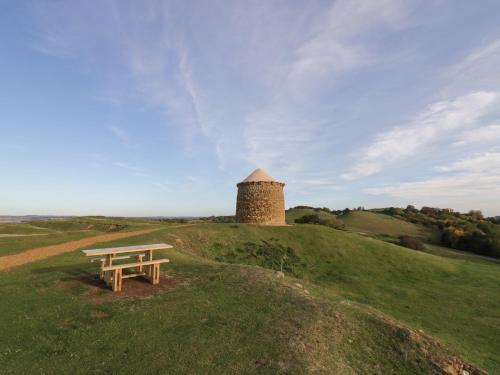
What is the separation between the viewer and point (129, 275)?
41.1 feet

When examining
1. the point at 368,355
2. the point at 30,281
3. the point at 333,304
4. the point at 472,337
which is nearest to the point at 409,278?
the point at 472,337

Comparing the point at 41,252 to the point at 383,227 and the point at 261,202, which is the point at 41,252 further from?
the point at 383,227

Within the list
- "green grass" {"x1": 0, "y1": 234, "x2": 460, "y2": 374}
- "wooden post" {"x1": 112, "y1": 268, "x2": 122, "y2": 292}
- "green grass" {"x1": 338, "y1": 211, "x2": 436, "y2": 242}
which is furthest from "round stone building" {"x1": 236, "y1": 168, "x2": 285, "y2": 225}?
"green grass" {"x1": 338, "y1": 211, "x2": 436, "y2": 242}

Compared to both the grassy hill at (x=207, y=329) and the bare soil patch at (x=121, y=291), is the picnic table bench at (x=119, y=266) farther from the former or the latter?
the grassy hill at (x=207, y=329)

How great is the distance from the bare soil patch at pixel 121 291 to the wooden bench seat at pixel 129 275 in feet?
0.75

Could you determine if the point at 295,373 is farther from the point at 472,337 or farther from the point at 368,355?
the point at 472,337

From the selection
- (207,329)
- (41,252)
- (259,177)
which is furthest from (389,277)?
(41,252)

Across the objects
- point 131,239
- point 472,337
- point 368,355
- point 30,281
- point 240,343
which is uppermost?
point 131,239

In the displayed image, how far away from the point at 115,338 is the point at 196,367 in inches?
110

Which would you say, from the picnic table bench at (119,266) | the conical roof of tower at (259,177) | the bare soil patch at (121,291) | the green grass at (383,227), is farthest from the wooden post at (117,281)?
the green grass at (383,227)

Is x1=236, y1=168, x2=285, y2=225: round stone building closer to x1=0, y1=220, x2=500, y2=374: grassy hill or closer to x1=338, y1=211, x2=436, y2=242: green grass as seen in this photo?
x1=0, y1=220, x2=500, y2=374: grassy hill

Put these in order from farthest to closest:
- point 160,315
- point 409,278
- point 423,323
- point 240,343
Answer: point 409,278 < point 423,323 < point 160,315 < point 240,343

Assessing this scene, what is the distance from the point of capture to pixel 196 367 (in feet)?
22.8

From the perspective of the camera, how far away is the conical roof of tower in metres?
38.7
